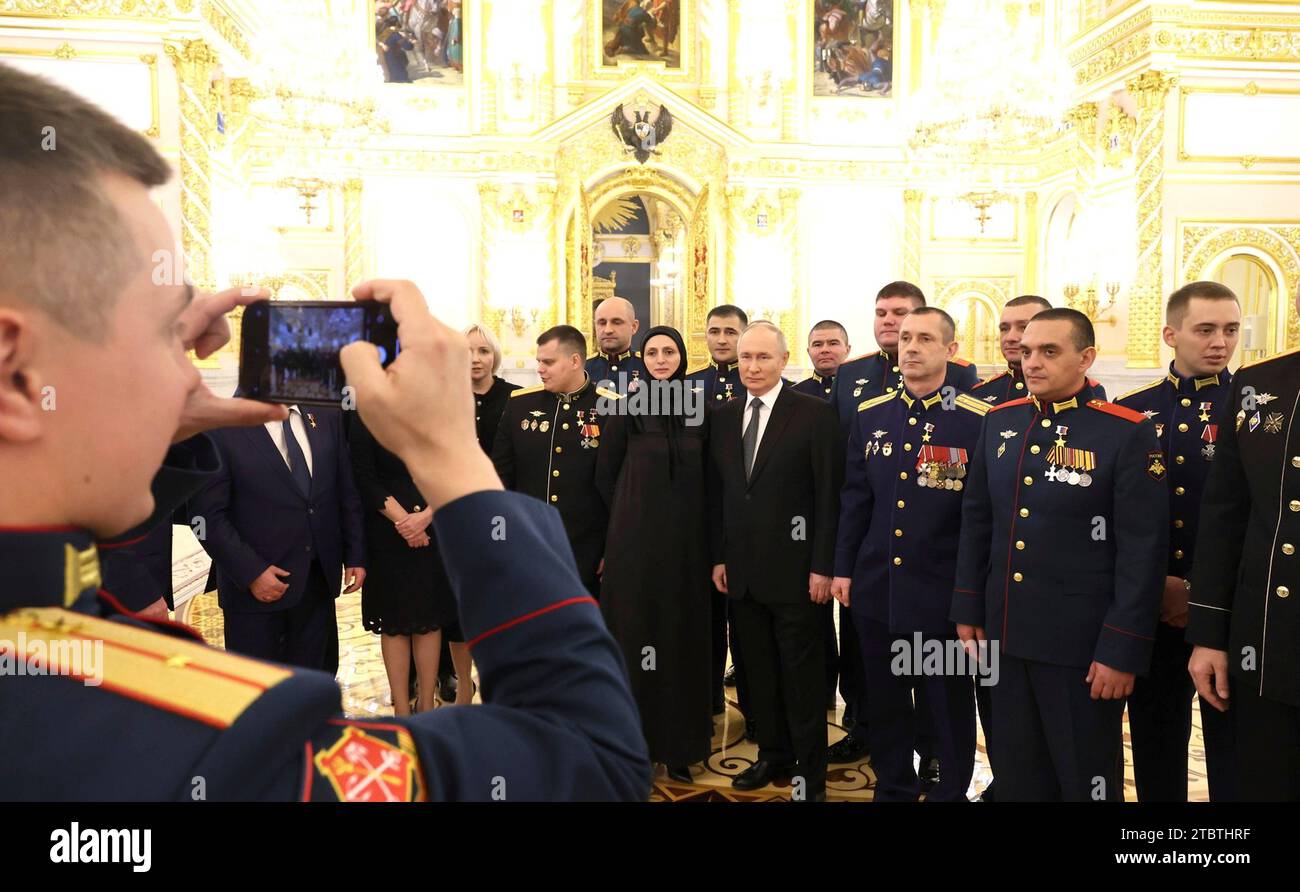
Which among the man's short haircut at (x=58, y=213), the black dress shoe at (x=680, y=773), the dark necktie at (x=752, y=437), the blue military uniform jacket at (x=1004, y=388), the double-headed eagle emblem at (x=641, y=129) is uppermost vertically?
the double-headed eagle emblem at (x=641, y=129)

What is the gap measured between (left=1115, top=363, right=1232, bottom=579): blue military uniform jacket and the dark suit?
1.27 metres

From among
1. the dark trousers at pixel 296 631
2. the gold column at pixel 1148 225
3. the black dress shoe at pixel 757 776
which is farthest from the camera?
the gold column at pixel 1148 225

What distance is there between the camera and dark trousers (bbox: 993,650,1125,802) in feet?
9.60

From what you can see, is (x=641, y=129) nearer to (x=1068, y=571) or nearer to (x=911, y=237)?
(x=911, y=237)

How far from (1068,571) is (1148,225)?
9.50m

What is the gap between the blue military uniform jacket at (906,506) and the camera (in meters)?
3.62

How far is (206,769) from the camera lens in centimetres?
54

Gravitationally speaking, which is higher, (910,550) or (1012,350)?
(1012,350)

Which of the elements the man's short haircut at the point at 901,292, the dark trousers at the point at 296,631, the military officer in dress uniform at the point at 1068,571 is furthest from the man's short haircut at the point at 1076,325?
the dark trousers at the point at 296,631

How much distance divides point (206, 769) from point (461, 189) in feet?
50.2

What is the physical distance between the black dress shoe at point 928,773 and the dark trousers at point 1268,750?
152 centimetres

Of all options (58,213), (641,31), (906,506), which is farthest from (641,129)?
(58,213)

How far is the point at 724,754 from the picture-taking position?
4.46m

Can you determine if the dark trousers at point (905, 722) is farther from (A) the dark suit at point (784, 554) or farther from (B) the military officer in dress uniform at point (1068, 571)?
(B) the military officer in dress uniform at point (1068, 571)
